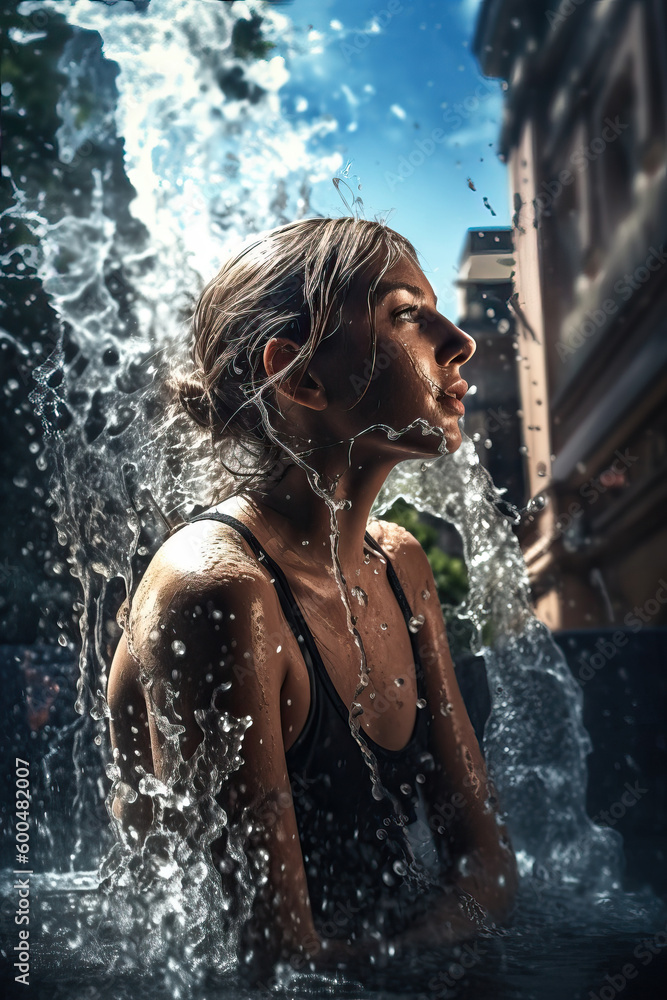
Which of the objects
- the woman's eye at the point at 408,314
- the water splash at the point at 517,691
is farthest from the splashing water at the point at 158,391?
the woman's eye at the point at 408,314

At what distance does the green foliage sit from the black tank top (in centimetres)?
66

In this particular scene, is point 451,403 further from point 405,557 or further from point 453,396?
point 405,557

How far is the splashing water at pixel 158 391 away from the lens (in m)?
0.88

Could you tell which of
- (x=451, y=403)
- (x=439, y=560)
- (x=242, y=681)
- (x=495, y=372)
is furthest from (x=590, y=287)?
(x=242, y=681)

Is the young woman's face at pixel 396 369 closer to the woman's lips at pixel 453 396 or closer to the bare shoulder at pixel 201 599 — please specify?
the woman's lips at pixel 453 396

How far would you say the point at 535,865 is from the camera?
3.40ft

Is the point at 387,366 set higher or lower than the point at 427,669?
higher

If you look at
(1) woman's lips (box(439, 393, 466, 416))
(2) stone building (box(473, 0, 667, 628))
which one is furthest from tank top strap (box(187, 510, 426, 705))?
(2) stone building (box(473, 0, 667, 628))

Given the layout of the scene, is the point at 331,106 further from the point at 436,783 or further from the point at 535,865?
the point at 535,865

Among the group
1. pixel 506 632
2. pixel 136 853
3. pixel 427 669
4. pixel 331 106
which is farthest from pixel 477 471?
pixel 136 853

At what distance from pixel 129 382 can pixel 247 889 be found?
740 mm

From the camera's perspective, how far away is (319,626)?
24.6 inches

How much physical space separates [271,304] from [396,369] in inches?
5.1

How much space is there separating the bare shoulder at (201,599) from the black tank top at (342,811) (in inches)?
1.5
